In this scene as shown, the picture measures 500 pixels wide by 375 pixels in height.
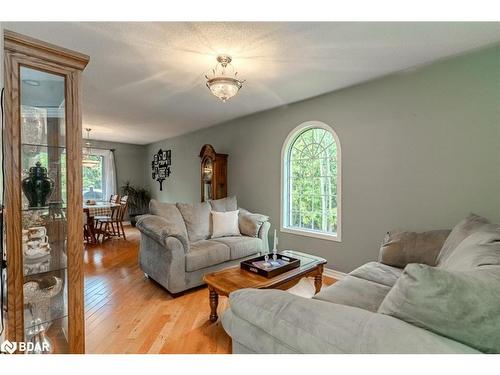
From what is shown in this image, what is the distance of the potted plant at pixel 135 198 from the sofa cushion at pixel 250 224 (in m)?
4.69

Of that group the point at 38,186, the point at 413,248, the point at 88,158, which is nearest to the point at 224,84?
the point at 38,186

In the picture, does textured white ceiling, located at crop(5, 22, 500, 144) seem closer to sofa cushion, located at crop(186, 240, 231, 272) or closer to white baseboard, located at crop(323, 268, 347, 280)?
sofa cushion, located at crop(186, 240, 231, 272)

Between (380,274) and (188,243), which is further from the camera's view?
(188,243)

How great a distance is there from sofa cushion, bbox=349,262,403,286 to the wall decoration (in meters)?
5.49

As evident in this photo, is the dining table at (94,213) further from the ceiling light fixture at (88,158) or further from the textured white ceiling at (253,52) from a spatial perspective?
the textured white ceiling at (253,52)

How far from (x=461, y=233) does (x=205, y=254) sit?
231 centimetres

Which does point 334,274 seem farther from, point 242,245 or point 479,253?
point 479,253

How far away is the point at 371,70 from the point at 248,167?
92.6 inches

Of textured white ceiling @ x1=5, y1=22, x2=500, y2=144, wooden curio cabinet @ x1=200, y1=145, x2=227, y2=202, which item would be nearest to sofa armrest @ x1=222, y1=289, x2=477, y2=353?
textured white ceiling @ x1=5, y1=22, x2=500, y2=144

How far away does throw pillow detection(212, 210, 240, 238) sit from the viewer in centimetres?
330

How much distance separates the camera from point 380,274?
191 cm

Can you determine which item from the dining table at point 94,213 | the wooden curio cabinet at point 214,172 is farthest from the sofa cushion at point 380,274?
the dining table at point 94,213
